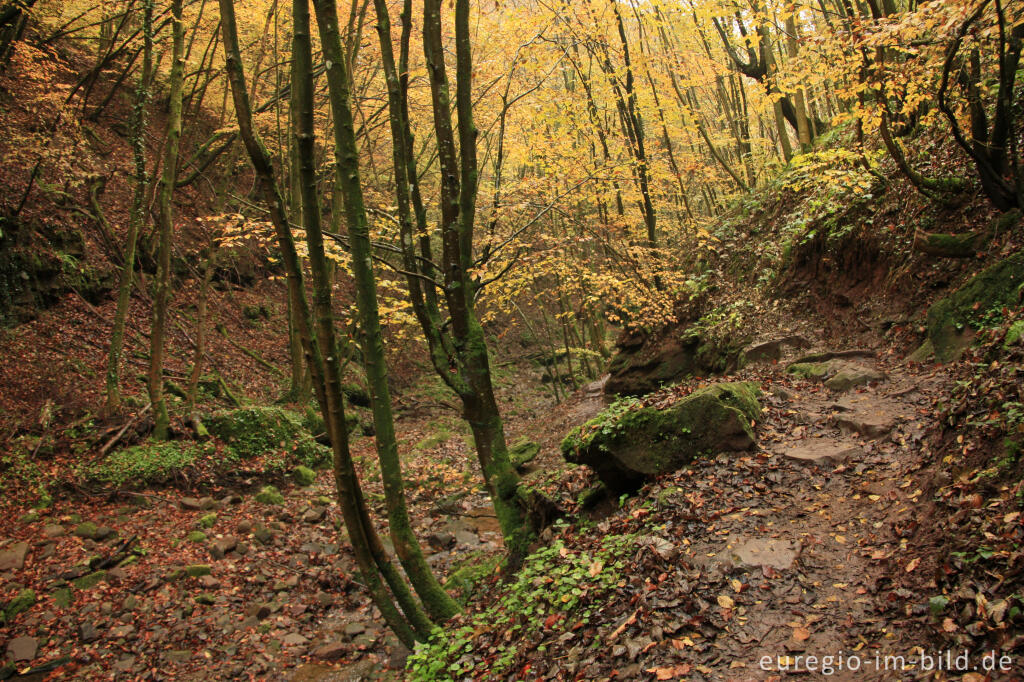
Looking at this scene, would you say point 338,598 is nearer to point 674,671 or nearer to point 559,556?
point 559,556

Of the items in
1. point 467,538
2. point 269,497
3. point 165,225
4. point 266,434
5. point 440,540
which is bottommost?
point 467,538

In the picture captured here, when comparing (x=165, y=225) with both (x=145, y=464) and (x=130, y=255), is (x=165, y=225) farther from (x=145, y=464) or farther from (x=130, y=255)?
(x=145, y=464)

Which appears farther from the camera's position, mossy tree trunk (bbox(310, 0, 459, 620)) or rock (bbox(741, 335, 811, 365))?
rock (bbox(741, 335, 811, 365))

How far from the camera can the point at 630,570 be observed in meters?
4.27

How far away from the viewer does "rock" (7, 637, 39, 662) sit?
18.7 feet

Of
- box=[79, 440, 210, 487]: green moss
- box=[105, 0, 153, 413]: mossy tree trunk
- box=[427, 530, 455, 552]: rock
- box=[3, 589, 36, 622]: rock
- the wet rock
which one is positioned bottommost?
box=[427, 530, 455, 552]: rock

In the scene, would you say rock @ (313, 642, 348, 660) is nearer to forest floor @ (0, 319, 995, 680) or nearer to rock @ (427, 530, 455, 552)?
forest floor @ (0, 319, 995, 680)

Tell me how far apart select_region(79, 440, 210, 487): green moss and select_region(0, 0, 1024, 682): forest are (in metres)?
0.06

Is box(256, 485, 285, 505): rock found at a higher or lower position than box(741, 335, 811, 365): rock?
lower

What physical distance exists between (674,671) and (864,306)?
760 centimetres

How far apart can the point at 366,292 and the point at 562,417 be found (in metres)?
11.3

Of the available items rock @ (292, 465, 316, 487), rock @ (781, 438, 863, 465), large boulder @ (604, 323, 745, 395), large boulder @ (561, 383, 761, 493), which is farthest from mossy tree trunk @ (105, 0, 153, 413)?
rock @ (781, 438, 863, 465)

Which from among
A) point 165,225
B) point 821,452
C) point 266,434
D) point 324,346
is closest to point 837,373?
point 821,452

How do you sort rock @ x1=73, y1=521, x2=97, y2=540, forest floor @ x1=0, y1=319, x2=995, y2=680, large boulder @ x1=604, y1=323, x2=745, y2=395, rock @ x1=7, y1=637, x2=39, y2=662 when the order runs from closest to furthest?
forest floor @ x1=0, y1=319, x2=995, y2=680
rock @ x1=7, y1=637, x2=39, y2=662
rock @ x1=73, y1=521, x2=97, y2=540
large boulder @ x1=604, y1=323, x2=745, y2=395
